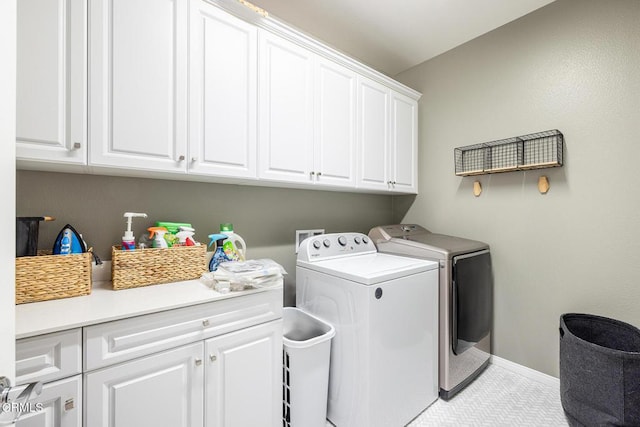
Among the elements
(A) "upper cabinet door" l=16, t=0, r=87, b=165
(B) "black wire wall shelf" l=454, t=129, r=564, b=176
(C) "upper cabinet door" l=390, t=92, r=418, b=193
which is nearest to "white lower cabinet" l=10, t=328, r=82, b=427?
(A) "upper cabinet door" l=16, t=0, r=87, b=165

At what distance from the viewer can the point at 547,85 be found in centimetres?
192

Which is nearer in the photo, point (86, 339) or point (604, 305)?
point (86, 339)

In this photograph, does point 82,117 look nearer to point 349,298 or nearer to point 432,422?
point 349,298

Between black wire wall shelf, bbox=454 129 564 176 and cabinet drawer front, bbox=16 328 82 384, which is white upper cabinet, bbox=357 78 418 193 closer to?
black wire wall shelf, bbox=454 129 564 176

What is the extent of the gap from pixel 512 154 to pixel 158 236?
2.41m

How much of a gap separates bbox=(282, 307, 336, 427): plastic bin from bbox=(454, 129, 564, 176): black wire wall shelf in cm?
171

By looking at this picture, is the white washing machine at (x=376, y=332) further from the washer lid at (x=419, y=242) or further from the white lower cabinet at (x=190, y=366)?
the white lower cabinet at (x=190, y=366)

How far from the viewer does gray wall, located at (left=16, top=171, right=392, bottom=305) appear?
1314mm

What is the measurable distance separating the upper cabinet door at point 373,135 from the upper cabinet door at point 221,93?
871 mm

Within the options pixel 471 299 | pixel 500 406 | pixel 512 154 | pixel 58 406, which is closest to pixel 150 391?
pixel 58 406

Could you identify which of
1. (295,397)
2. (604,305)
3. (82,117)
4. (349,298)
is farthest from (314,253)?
(604,305)

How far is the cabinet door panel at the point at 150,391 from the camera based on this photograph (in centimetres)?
96

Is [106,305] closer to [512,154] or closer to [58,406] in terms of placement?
[58,406]

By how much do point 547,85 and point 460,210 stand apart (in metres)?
1.04
